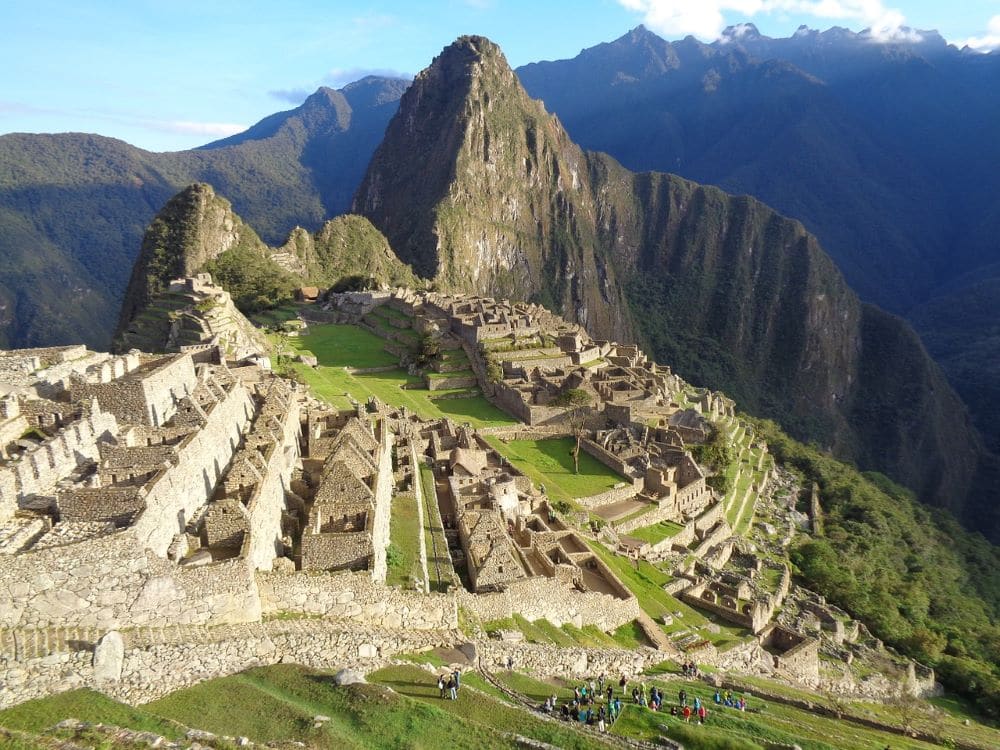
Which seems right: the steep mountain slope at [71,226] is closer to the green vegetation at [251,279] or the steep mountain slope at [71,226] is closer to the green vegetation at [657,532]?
the green vegetation at [251,279]

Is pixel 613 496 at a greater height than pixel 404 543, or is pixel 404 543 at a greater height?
pixel 404 543

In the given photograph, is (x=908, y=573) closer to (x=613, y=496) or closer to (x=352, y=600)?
Answer: (x=613, y=496)

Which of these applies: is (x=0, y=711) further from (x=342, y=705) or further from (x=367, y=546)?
(x=367, y=546)

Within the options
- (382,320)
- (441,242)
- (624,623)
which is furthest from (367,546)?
(441,242)

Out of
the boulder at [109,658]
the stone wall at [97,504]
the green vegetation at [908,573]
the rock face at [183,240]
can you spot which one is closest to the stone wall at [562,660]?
the boulder at [109,658]

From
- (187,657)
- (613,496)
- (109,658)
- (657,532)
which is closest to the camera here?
(109,658)

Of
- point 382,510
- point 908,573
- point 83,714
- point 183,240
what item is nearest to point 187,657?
point 83,714

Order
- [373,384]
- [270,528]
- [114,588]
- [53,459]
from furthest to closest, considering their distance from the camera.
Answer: [373,384] → [270,528] → [53,459] → [114,588]
